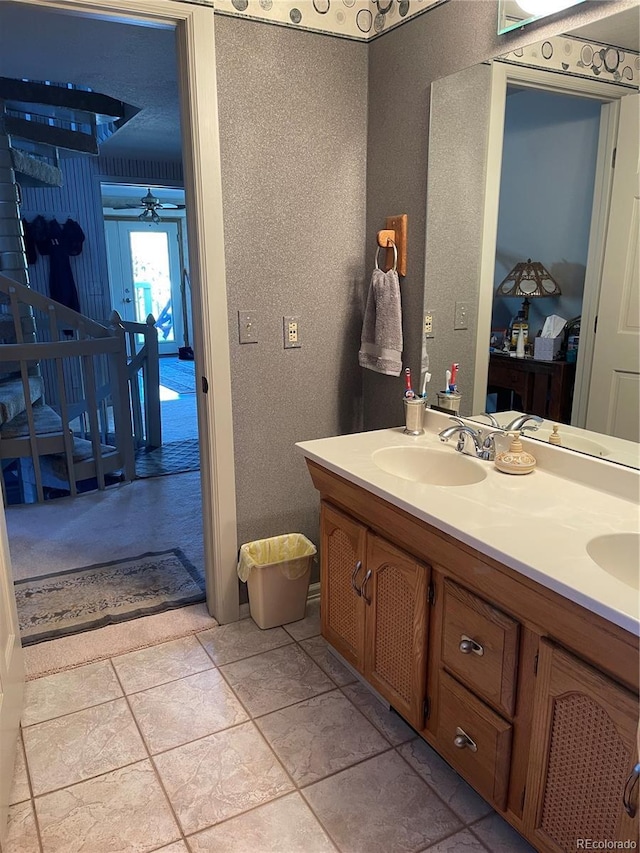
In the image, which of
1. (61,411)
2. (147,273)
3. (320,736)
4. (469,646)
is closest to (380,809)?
(320,736)

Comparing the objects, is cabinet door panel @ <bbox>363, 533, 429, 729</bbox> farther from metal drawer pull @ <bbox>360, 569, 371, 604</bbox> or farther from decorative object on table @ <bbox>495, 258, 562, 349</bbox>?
decorative object on table @ <bbox>495, 258, 562, 349</bbox>

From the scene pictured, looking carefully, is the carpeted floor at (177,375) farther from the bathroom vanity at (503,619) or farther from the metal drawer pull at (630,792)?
the metal drawer pull at (630,792)

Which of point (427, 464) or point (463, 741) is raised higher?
point (427, 464)

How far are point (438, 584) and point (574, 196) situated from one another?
1093 mm

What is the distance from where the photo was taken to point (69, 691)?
2.17 meters

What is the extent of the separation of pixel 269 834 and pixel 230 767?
0.26 m

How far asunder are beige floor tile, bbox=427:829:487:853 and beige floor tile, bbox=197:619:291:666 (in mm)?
986

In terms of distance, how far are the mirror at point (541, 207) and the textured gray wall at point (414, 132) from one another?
0.13 ft

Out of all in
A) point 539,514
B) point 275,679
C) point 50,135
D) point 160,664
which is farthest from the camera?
point 50,135

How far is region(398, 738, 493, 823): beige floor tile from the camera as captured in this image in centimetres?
167

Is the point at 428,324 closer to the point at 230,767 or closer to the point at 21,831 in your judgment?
the point at 230,767

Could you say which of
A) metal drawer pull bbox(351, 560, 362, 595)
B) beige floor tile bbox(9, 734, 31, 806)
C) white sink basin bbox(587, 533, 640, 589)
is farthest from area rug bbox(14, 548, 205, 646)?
white sink basin bbox(587, 533, 640, 589)

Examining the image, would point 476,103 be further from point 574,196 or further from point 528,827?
point 528,827

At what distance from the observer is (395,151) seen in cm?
234
